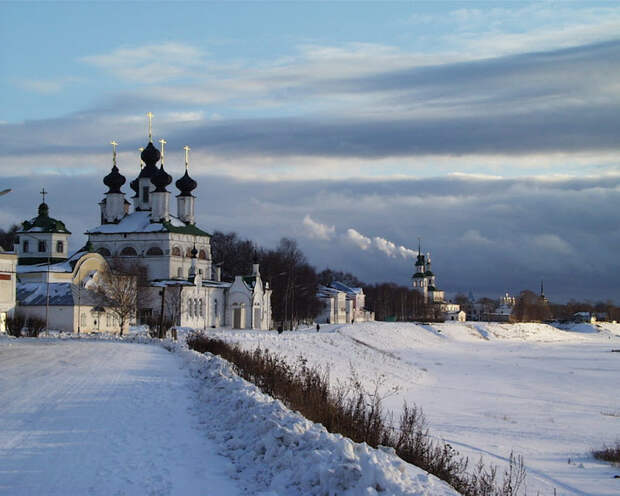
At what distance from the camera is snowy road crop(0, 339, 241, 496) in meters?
7.81

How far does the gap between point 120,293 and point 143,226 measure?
18.8 metres

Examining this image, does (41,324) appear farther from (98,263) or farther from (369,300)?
(369,300)

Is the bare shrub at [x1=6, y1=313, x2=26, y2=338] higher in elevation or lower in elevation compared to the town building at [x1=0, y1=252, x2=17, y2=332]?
lower

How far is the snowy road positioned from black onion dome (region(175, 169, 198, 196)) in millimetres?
54336

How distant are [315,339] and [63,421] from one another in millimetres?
37208

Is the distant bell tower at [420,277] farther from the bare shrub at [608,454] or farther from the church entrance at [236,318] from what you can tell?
the bare shrub at [608,454]

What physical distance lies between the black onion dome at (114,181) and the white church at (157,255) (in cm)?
9

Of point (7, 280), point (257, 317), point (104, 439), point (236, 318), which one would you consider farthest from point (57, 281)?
point (104, 439)

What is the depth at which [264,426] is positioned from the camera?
31.4 ft

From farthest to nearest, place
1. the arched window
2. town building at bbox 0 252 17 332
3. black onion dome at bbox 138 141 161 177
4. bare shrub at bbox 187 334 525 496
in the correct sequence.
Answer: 1. black onion dome at bbox 138 141 161 177
2. the arched window
3. town building at bbox 0 252 17 332
4. bare shrub at bbox 187 334 525 496

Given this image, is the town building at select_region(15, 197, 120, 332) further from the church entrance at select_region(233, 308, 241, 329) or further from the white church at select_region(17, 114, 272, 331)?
the church entrance at select_region(233, 308, 241, 329)

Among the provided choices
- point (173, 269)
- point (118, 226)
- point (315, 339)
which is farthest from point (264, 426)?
point (118, 226)

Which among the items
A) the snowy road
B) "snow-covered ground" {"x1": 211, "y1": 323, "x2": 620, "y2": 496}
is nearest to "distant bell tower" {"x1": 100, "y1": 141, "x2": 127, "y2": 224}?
"snow-covered ground" {"x1": 211, "y1": 323, "x2": 620, "y2": 496}

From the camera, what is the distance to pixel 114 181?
74.6 meters
